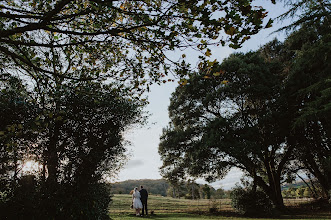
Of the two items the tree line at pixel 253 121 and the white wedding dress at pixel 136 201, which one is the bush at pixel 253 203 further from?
the white wedding dress at pixel 136 201

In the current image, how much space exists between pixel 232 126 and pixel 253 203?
5344mm

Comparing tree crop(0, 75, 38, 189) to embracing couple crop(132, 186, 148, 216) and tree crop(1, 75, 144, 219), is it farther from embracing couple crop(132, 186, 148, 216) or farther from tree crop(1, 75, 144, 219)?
embracing couple crop(132, 186, 148, 216)

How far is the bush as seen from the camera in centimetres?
1439

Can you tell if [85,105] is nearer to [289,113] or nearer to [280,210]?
[289,113]

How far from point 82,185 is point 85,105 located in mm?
3371

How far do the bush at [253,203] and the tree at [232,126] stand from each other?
129 cm

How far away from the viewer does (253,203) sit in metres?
14.5

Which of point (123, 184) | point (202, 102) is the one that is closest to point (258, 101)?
point (202, 102)

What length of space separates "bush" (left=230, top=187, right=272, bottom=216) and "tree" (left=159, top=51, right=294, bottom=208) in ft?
4.24

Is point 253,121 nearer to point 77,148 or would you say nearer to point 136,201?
point 136,201

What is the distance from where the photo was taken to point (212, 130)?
1416cm

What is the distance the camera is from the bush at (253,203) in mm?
14391

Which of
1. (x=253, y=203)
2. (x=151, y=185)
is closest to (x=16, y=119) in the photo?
(x=253, y=203)

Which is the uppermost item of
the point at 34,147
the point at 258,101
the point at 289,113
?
the point at 258,101
